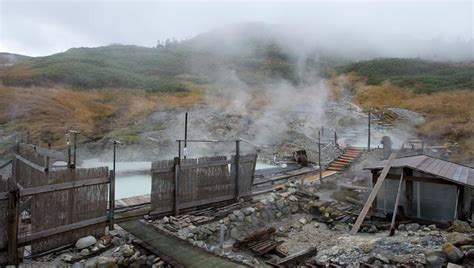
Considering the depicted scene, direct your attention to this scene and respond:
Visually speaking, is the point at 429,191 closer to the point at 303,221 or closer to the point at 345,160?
the point at 303,221

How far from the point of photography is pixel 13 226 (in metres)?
6.26

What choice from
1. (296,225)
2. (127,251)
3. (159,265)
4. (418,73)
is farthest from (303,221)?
(418,73)

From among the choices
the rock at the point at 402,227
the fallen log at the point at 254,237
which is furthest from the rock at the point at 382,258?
the fallen log at the point at 254,237

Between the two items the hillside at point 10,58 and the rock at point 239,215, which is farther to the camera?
the hillside at point 10,58

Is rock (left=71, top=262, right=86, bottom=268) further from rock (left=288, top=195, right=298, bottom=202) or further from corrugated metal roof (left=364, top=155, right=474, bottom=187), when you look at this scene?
corrugated metal roof (left=364, top=155, right=474, bottom=187)

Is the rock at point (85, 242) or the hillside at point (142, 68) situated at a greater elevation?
the hillside at point (142, 68)

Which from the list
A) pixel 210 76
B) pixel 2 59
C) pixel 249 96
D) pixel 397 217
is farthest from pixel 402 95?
pixel 2 59

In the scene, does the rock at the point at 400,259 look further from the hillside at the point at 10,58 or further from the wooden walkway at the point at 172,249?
the hillside at the point at 10,58

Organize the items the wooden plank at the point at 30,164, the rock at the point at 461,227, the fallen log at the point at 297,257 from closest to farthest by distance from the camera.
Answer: the fallen log at the point at 297,257, the wooden plank at the point at 30,164, the rock at the point at 461,227

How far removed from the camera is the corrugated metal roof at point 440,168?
31.4 feet

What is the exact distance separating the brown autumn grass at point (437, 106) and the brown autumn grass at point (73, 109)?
19.5 m

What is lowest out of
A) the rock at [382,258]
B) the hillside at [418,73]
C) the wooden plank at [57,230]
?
the rock at [382,258]

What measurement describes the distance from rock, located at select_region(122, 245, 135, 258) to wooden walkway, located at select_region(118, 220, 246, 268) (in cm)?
30

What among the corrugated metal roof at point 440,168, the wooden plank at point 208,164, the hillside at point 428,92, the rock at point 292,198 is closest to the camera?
the wooden plank at point 208,164
